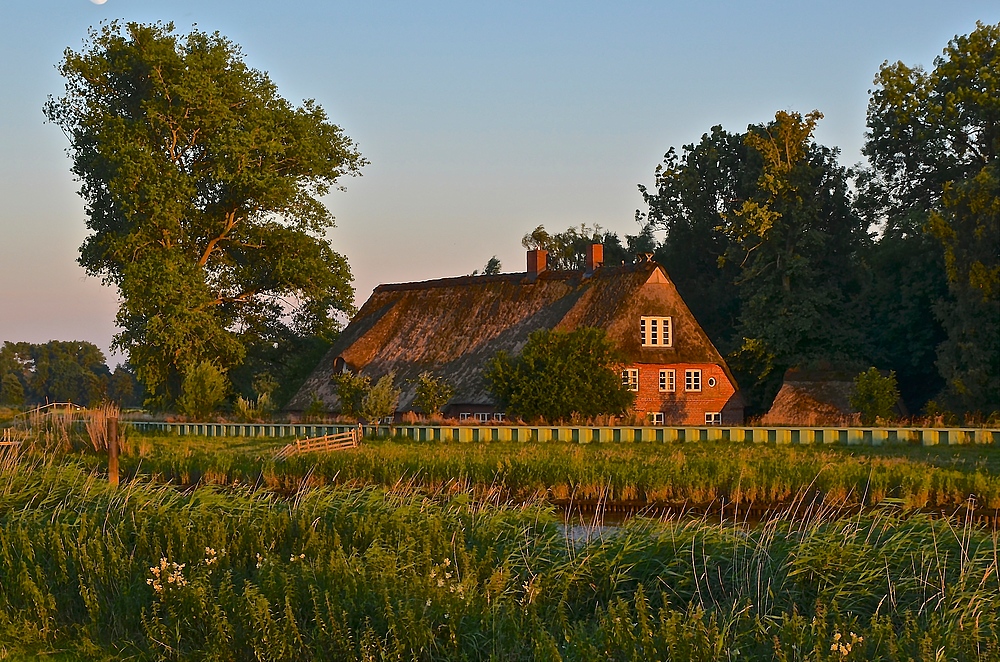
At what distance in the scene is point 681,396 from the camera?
181ft

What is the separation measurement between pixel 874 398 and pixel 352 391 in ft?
68.2

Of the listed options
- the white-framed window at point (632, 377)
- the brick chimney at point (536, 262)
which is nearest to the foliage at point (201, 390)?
the brick chimney at point (536, 262)

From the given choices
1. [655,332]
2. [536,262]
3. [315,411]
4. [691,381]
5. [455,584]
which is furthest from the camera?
[536,262]

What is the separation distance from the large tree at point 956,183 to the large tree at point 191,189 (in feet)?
83.5

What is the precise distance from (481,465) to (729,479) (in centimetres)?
596

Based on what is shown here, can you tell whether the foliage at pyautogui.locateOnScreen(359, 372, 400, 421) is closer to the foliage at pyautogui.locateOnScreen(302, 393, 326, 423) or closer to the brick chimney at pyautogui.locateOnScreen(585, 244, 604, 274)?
the foliage at pyautogui.locateOnScreen(302, 393, 326, 423)

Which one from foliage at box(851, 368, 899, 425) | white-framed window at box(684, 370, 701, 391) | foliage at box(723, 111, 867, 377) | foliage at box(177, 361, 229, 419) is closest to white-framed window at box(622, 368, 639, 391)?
white-framed window at box(684, 370, 701, 391)

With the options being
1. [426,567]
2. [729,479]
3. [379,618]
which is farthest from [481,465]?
[379,618]

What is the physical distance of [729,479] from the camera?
27594 millimetres

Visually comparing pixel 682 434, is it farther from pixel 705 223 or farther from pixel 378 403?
pixel 705 223

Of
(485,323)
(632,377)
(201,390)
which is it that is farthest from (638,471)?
(485,323)

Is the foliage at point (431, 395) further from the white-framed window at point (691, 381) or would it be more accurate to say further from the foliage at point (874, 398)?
the foliage at point (874, 398)

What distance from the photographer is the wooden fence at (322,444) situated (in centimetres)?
3438

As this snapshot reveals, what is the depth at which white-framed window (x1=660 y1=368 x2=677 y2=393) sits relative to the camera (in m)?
55.2
